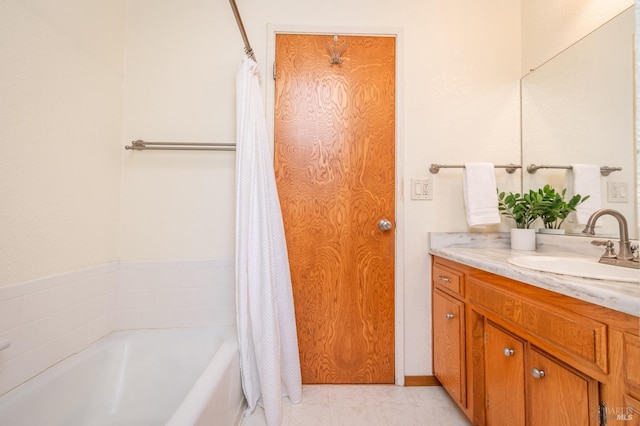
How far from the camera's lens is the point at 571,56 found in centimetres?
134

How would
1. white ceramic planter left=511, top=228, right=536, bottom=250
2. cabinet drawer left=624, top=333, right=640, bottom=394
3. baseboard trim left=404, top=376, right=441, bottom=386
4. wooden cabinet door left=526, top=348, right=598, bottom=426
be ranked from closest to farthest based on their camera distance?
cabinet drawer left=624, top=333, right=640, bottom=394
wooden cabinet door left=526, top=348, right=598, bottom=426
white ceramic planter left=511, top=228, right=536, bottom=250
baseboard trim left=404, top=376, right=441, bottom=386

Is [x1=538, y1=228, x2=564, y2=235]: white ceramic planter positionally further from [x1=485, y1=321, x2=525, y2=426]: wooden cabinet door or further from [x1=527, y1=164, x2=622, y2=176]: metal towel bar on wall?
[x1=485, y1=321, x2=525, y2=426]: wooden cabinet door

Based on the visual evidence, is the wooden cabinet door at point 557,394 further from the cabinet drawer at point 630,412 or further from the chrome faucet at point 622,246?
the chrome faucet at point 622,246

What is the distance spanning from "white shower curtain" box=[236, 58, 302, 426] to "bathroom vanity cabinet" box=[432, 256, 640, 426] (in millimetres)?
844

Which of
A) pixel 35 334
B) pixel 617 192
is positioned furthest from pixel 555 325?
pixel 35 334

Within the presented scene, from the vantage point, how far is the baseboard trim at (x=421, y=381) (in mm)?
1571

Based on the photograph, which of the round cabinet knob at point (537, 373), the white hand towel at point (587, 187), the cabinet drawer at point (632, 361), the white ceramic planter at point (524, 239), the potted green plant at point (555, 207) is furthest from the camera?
the white ceramic planter at point (524, 239)

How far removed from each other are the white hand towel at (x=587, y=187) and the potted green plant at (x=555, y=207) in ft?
0.10

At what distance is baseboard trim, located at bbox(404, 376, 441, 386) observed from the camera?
157 centimetres

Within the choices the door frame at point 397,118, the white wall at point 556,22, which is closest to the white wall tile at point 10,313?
the door frame at point 397,118

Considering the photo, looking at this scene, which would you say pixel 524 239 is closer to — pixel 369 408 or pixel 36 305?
pixel 369 408

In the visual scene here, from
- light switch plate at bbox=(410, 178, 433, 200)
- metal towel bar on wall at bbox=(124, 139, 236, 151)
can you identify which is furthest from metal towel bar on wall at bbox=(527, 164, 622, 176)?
metal towel bar on wall at bbox=(124, 139, 236, 151)

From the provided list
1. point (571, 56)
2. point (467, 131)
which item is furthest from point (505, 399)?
point (571, 56)

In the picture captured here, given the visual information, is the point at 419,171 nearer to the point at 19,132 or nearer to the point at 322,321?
the point at 322,321
